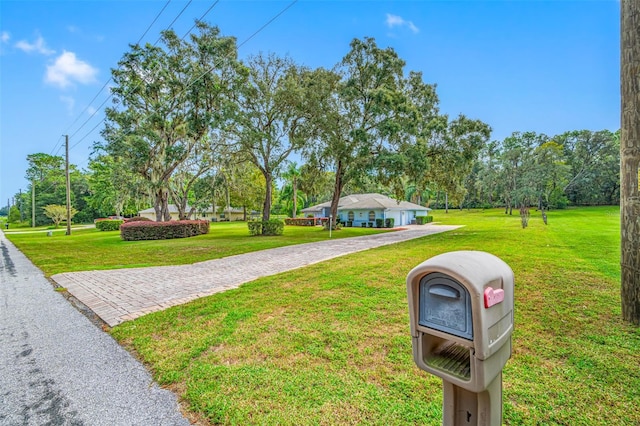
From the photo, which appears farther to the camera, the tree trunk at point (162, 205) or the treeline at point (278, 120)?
the tree trunk at point (162, 205)

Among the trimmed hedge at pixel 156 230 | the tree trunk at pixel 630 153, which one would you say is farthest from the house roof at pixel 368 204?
the tree trunk at pixel 630 153

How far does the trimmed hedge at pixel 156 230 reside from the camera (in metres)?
16.6

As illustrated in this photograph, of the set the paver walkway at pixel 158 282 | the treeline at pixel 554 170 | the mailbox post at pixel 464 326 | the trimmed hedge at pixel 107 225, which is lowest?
the paver walkway at pixel 158 282

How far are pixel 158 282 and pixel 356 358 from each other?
5.09 meters

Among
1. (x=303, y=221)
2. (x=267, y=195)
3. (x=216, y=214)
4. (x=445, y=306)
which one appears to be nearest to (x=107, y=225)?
(x=303, y=221)

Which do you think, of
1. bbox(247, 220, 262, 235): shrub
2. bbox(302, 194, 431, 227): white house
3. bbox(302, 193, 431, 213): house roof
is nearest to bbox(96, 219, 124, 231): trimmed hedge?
bbox(247, 220, 262, 235): shrub

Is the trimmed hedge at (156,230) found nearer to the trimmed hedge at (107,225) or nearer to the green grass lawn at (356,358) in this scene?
the trimmed hedge at (107,225)

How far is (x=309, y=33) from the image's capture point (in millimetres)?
8750

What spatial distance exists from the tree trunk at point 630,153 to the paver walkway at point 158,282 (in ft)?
18.4

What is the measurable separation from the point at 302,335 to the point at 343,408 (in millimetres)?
1282

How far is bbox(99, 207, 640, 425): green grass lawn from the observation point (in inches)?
79.7

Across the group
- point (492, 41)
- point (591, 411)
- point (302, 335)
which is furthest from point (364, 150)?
point (591, 411)

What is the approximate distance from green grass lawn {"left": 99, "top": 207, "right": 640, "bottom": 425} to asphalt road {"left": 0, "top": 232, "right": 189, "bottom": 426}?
17cm

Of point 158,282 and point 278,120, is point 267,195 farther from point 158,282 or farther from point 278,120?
point 158,282
